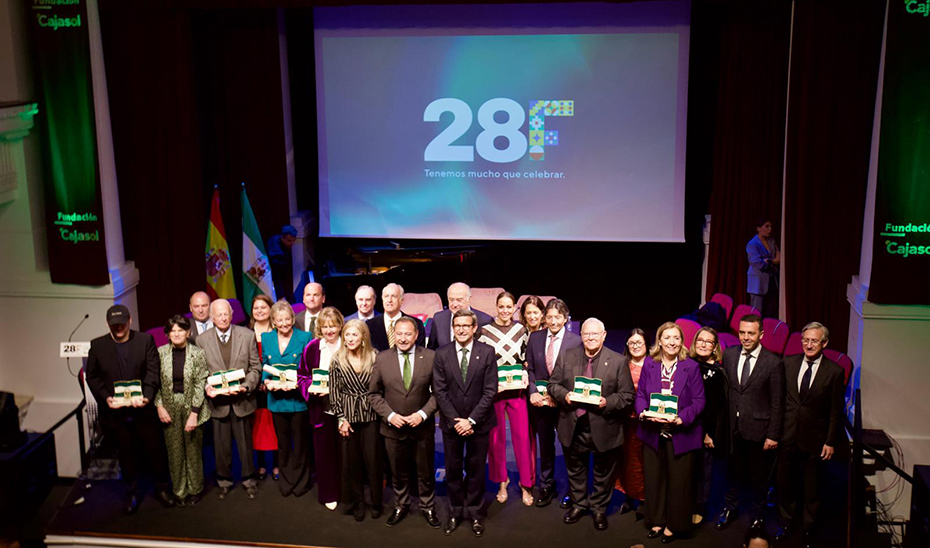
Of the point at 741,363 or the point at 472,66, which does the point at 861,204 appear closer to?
the point at 741,363

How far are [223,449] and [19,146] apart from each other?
3.33m

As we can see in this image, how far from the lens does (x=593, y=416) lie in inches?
230

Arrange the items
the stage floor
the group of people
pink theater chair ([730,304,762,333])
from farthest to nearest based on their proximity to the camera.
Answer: pink theater chair ([730,304,762,333])
the stage floor
the group of people

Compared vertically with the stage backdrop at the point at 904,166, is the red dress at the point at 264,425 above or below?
below

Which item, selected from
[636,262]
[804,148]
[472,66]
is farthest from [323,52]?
[804,148]

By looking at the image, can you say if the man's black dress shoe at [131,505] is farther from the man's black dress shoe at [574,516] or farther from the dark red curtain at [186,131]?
the man's black dress shoe at [574,516]

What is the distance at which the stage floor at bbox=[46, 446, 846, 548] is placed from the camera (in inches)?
232

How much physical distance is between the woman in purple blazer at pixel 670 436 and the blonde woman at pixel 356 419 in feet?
5.62

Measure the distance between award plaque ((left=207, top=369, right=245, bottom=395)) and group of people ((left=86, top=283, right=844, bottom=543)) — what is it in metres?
0.02

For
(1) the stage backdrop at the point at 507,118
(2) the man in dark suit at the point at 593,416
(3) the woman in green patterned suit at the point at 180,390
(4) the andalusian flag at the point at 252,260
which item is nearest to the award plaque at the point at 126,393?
(3) the woman in green patterned suit at the point at 180,390

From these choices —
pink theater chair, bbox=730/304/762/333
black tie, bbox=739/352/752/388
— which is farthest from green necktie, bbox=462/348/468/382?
pink theater chair, bbox=730/304/762/333

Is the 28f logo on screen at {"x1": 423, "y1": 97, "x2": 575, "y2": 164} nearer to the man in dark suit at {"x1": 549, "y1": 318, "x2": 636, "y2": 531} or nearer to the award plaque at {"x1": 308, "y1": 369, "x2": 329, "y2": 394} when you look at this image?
the man in dark suit at {"x1": 549, "y1": 318, "x2": 636, "y2": 531}

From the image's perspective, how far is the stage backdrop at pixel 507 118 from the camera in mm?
8883

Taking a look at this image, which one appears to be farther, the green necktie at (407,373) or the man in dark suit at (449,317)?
the man in dark suit at (449,317)
